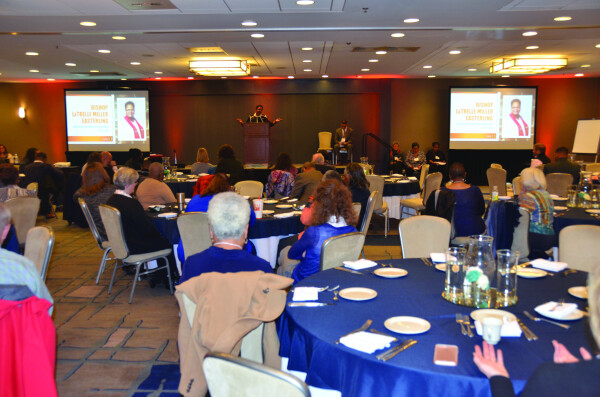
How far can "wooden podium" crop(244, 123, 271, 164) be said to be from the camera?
42.1 feet

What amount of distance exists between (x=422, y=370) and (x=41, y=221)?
31.1ft

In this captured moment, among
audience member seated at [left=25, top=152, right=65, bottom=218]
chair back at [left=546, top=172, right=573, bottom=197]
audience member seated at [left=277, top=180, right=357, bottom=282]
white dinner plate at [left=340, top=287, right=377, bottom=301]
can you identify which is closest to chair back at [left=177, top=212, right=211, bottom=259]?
audience member seated at [left=277, top=180, right=357, bottom=282]

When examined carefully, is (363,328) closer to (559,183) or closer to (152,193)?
(152,193)

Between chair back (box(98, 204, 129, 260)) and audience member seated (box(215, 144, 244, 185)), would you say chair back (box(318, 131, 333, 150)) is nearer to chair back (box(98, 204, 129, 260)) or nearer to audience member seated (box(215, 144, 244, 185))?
audience member seated (box(215, 144, 244, 185))

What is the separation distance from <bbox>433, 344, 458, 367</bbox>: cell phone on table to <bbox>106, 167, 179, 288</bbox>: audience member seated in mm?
3638

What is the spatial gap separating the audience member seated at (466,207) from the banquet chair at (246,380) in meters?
4.28

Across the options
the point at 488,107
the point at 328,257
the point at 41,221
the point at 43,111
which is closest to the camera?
the point at 328,257

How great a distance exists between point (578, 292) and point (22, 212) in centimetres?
539

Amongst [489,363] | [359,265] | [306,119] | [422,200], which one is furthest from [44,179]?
[489,363]

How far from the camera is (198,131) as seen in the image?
16.4 m

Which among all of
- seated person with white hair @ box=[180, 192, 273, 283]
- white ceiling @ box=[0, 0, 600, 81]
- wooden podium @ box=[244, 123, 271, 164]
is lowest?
seated person with white hair @ box=[180, 192, 273, 283]

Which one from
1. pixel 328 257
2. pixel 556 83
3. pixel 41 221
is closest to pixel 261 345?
pixel 328 257

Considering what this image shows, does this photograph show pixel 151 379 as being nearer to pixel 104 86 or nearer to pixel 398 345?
pixel 398 345

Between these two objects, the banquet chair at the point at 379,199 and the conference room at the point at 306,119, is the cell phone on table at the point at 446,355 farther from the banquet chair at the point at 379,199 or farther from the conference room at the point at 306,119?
the banquet chair at the point at 379,199
